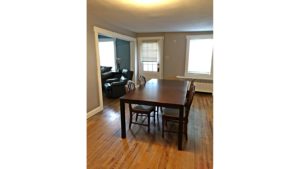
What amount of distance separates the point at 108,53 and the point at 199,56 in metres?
4.15

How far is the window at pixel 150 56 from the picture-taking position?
6543 millimetres

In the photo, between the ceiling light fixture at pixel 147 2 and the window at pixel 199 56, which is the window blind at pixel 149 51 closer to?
the window at pixel 199 56

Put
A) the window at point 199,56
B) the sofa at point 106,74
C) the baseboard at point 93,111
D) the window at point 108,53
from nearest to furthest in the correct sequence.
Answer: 1. the baseboard at point 93,111
2. the window at point 199,56
3. the sofa at point 106,74
4. the window at point 108,53

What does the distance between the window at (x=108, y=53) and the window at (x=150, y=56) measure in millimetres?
1691

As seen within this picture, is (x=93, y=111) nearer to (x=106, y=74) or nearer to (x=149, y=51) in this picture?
(x=106, y=74)

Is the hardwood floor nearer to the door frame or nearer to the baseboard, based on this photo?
the baseboard

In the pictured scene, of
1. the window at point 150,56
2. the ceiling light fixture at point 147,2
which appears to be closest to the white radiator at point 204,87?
the window at point 150,56

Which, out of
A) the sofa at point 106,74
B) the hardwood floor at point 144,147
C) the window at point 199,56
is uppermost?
the window at point 199,56

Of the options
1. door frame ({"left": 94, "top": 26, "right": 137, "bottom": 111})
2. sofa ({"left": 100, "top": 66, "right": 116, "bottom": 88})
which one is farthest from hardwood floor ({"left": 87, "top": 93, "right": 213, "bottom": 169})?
sofa ({"left": 100, "top": 66, "right": 116, "bottom": 88})

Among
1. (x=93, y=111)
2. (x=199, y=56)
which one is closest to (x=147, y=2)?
(x=93, y=111)
